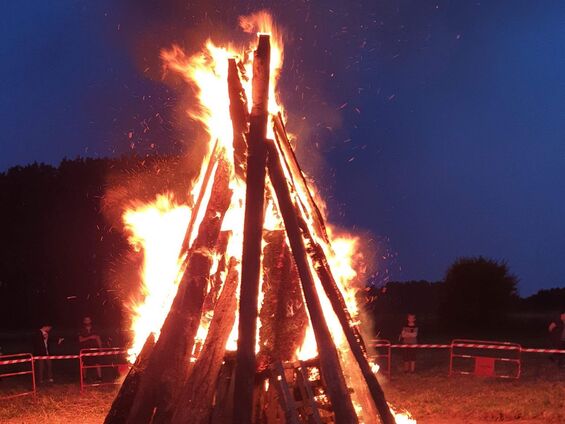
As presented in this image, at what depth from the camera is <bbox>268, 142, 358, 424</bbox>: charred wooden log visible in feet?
20.2

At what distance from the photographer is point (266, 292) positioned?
693cm

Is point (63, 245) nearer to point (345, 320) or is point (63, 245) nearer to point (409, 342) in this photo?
point (409, 342)

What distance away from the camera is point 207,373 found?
652 centimetres

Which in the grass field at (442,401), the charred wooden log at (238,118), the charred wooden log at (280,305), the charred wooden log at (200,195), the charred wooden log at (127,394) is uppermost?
the charred wooden log at (238,118)

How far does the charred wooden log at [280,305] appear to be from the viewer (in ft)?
22.3

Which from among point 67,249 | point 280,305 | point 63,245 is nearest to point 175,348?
point 280,305

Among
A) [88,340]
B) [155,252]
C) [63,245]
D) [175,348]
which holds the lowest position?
[88,340]

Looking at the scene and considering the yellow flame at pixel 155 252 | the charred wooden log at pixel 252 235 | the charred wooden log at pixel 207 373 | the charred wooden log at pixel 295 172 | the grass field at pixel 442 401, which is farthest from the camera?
the grass field at pixel 442 401

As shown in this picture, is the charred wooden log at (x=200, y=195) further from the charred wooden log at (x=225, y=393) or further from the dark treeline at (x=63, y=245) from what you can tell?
the dark treeline at (x=63, y=245)

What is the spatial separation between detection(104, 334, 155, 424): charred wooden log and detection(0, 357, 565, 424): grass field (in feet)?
13.7

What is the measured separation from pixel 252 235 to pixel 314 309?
81cm

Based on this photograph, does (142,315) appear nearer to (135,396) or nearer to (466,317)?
(135,396)

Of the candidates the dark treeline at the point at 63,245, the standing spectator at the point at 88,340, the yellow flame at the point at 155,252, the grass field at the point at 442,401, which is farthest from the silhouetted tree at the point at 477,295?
the yellow flame at the point at 155,252

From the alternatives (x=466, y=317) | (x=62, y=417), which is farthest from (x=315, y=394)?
(x=466, y=317)
